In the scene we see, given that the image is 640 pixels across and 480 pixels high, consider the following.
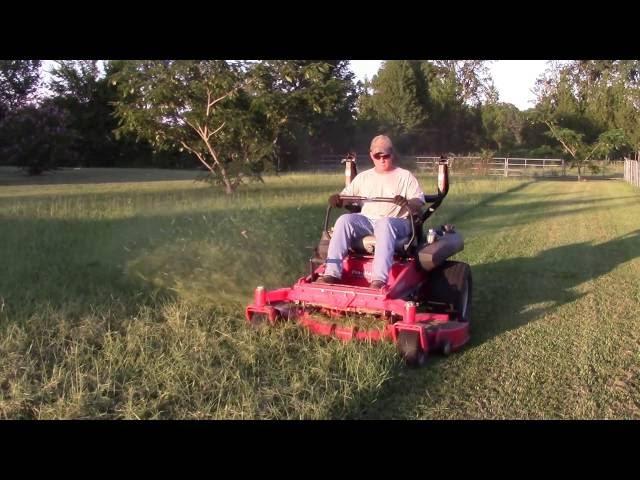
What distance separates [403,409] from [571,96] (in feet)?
177

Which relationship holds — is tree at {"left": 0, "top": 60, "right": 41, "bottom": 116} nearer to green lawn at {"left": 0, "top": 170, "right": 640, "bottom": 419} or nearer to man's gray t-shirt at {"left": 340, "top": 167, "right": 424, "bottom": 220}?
green lawn at {"left": 0, "top": 170, "right": 640, "bottom": 419}

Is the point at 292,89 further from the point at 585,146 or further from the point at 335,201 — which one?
the point at 585,146

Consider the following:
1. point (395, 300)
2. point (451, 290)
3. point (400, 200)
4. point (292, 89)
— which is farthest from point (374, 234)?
point (292, 89)

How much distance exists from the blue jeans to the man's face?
1.92ft

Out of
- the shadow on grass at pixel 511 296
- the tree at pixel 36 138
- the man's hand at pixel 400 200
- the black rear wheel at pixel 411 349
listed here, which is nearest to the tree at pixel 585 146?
the tree at pixel 36 138

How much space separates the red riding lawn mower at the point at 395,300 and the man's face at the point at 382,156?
409 millimetres

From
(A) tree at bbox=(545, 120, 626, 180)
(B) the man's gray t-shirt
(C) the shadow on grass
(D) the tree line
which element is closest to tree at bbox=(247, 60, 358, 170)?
(D) the tree line

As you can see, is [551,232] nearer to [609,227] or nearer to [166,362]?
[609,227]

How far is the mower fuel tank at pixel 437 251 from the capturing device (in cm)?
646

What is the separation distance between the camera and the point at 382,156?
685cm

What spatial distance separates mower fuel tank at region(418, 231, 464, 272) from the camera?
21.2ft

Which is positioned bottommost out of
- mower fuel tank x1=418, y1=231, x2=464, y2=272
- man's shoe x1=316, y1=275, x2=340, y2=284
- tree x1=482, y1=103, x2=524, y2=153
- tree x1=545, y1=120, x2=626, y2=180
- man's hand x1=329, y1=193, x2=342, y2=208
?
man's shoe x1=316, y1=275, x2=340, y2=284

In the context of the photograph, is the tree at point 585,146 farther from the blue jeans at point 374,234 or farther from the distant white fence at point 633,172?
the blue jeans at point 374,234

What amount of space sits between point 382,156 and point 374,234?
0.87m
